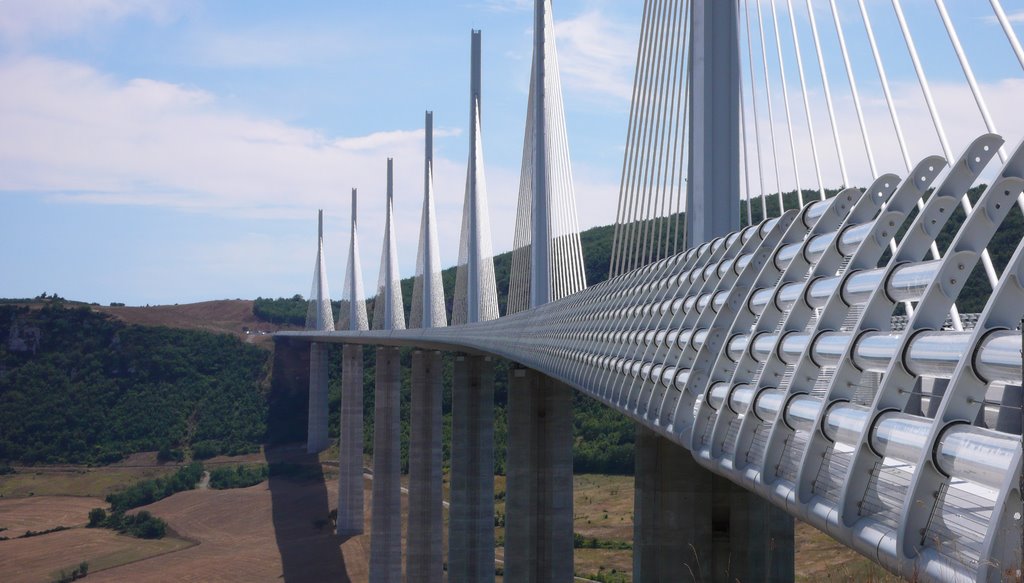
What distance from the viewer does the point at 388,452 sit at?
1695 inches

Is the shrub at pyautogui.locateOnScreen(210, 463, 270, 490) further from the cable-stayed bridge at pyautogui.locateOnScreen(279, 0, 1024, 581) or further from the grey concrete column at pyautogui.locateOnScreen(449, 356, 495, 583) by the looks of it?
the cable-stayed bridge at pyautogui.locateOnScreen(279, 0, 1024, 581)

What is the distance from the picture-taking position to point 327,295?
239 ft

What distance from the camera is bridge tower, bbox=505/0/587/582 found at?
2506 centimetres

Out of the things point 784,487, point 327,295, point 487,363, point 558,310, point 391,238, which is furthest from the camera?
point 327,295

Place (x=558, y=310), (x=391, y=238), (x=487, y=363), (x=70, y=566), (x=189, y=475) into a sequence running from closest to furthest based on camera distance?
(x=558, y=310) < (x=487, y=363) < (x=70, y=566) < (x=391, y=238) < (x=189, y=475)

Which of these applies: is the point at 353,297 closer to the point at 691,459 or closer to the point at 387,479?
the point at 387,479

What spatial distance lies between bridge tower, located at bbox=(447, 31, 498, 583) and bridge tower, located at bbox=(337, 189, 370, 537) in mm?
17958

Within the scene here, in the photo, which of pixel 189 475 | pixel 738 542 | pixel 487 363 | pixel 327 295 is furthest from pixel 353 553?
pixel 738 542

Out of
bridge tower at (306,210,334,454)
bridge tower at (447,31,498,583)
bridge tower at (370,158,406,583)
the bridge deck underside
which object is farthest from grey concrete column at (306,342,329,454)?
the bridge deck underside

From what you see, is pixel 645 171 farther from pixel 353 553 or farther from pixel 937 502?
pixel 353 553

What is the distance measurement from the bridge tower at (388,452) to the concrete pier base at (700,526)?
27755mm

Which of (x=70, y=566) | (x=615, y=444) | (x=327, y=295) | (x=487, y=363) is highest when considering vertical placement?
(x=327, y=295)

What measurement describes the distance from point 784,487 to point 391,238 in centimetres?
4882

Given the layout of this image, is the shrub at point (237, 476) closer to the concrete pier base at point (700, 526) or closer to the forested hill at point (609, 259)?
the forested hill at point (609, 259)
